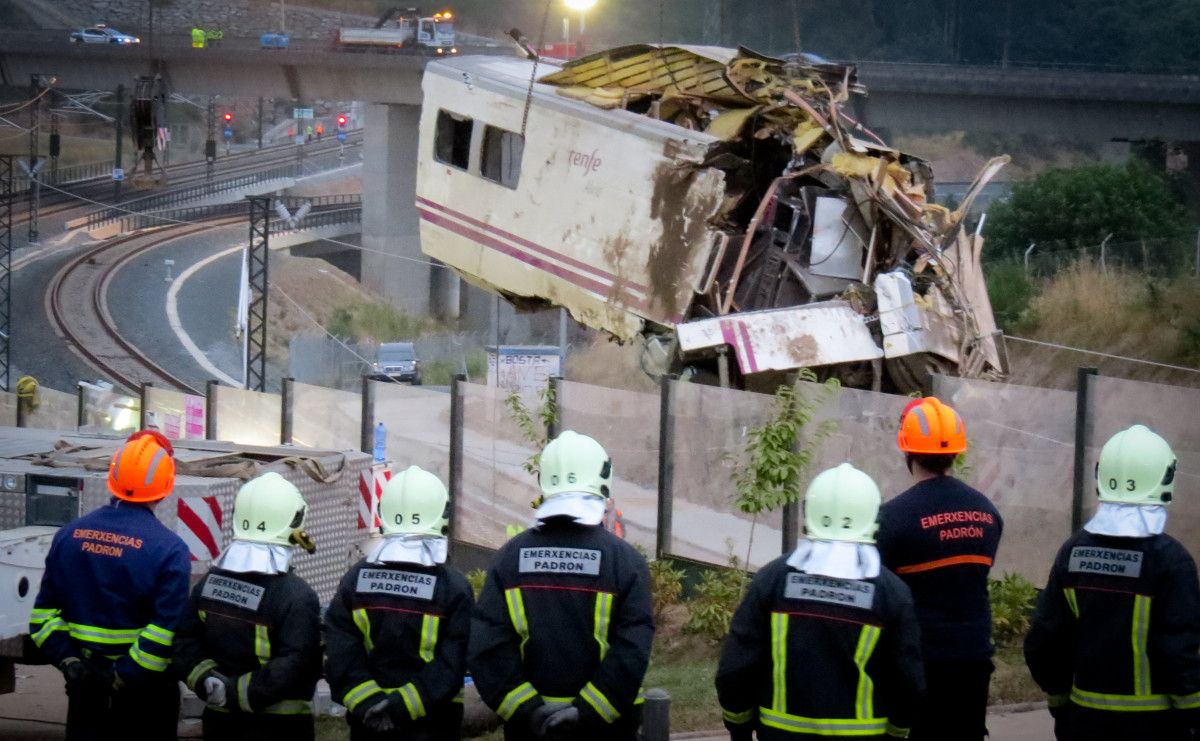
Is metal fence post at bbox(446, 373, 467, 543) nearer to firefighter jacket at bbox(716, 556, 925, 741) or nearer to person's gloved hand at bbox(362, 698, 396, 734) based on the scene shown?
person's gloved hand at bbox(362, 698, 396, 734)

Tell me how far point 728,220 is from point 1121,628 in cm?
989

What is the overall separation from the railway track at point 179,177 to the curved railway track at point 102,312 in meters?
6.73

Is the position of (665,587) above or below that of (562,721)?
below

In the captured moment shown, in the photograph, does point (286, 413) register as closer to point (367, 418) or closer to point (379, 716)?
point (367, 418)

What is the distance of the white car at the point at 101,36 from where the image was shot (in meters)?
→ 63.9

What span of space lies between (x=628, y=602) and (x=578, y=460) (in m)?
0.56

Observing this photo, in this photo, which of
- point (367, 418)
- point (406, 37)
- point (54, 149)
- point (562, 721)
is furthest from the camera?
point (54, 149)

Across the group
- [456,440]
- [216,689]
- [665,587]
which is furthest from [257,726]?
[456,440]

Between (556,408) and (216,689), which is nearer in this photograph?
(216,689)

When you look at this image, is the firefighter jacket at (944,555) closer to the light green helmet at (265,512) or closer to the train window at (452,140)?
the light green helmet at (265,512)

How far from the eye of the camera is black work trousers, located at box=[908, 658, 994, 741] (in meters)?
6.30

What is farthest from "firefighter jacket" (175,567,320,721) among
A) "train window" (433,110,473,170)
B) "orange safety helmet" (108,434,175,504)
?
"train window" (433,110,473,170)

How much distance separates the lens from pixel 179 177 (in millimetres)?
71750

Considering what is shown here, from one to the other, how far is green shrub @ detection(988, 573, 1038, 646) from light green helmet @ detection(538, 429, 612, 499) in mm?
6058
